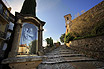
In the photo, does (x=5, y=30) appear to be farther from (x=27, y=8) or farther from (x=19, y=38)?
(x=27, y=8)

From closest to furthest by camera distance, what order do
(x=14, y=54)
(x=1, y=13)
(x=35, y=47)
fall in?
(x=14, y=54), (x=35, y=47), (x=1, y=13)

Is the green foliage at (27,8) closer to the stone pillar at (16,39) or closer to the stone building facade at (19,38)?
the stone building facade at (19,38)

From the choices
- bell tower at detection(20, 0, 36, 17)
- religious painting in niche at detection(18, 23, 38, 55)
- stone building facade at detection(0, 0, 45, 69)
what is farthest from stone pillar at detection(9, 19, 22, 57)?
bell tower at detection(20, 0, 36, 17)

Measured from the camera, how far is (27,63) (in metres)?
1.98

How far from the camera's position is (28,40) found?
9.75ft

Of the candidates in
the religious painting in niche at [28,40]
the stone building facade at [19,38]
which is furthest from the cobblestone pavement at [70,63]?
the religious painting in niche at [28,40]

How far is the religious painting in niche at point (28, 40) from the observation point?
275 cm

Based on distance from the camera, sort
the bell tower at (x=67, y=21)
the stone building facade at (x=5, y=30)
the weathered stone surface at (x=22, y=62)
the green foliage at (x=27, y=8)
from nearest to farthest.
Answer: the weathered stone surface at (x=22, y=62) < the stone building facade at (x=5, y=30) < the green foliage at (x=27, y=8) < the bell tower at (x=67, y=21)

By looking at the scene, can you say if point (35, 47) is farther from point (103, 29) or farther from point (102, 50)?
point (103, 29)

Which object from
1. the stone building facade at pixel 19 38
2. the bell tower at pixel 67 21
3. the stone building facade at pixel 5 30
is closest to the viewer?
the stone building facade at pixel 19 38

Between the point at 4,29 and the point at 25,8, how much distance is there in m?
2.37

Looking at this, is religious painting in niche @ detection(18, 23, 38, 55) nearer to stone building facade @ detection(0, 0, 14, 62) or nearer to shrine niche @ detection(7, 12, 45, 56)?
shrine niche @ detection(7, 12, 45, 56)

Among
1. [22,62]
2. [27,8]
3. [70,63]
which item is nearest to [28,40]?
[22,62]

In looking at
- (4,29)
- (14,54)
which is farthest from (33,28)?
(4,29)
